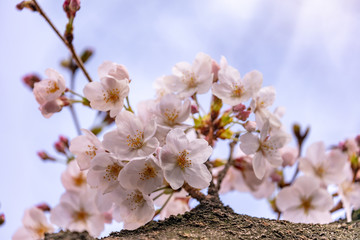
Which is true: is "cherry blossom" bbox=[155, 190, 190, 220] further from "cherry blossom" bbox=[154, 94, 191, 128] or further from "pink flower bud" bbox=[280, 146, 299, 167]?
"pink flower bud" bbox=[280, 146, 299, 167]

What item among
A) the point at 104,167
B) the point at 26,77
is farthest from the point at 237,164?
the point at 26,77

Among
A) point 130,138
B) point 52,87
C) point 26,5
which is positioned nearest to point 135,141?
point 130,138

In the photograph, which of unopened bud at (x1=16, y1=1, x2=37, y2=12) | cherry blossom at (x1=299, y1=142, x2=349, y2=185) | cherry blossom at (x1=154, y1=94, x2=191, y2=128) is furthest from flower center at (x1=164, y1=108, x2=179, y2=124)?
cherry blossom at (x1=299, y1=142, x2=349, y2=185)

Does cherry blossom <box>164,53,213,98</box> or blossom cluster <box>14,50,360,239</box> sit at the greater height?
cherry blossom <box>164,53,213,98</box>

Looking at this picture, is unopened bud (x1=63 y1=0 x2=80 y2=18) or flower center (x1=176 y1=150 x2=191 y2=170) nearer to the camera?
flower center (x1=176 y1=150 x2=191 y2=170)

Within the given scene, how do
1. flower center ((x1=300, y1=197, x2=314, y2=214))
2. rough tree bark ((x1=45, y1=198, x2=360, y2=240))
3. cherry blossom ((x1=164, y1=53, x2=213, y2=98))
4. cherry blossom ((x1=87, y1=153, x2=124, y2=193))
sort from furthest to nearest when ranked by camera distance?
1. flower center ((x1=300, y1=197, x2=314, y2=214))
2. cherry blossom ((x1=164, y1=53, x2=213, y2=98))
3. cherry blossom ((x1=87, y1=153, x2=124, y2=193))
4. rough tree bark ((x1=45, y1=198, x2=360, y2=240))

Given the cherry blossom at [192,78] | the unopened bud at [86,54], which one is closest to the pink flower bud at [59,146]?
the unopened bud at [86,54]

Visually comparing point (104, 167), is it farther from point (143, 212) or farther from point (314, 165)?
point (314, 165)

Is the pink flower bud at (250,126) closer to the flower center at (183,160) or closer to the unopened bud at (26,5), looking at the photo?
the flower center at (183,160)
